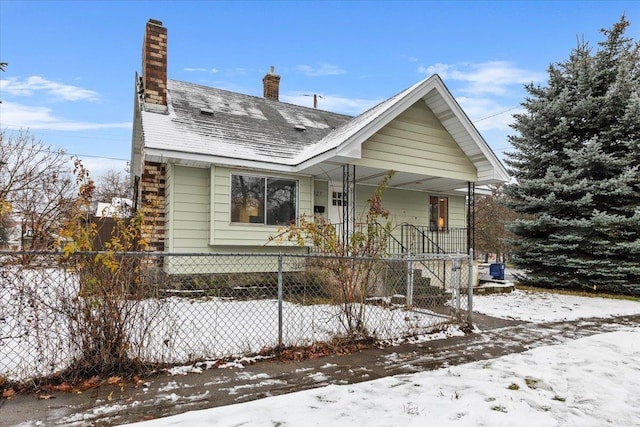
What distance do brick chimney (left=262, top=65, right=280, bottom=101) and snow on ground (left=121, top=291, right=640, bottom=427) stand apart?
42.3 feet

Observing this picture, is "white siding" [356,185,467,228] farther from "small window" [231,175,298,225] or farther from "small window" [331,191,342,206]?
"small window" [231,175,298,225]

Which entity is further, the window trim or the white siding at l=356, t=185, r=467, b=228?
the window trim

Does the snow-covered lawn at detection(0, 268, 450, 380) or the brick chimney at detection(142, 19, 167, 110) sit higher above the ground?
the brick chimney at detection(142, 19, 167, 110)

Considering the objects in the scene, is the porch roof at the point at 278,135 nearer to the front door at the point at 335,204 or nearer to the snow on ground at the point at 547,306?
the front door at the point at 335,204

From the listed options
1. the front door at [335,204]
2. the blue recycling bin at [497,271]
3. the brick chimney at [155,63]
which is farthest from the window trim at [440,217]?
the brick chimney at [155,63]

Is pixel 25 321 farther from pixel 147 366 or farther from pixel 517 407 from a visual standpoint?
pixel 517 407

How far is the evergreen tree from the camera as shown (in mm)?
10555

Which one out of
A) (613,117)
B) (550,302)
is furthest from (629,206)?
(550,302)

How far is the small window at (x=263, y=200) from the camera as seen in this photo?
8.94 metres

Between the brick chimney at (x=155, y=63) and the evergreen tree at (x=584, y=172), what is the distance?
10.7 m

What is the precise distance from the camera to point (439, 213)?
1309 centimetres

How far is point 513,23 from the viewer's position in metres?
16.1

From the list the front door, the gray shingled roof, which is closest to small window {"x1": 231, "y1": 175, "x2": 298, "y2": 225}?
the gray shingled roof

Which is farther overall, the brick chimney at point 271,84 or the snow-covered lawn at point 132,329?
the brick chimney at point 271,84
